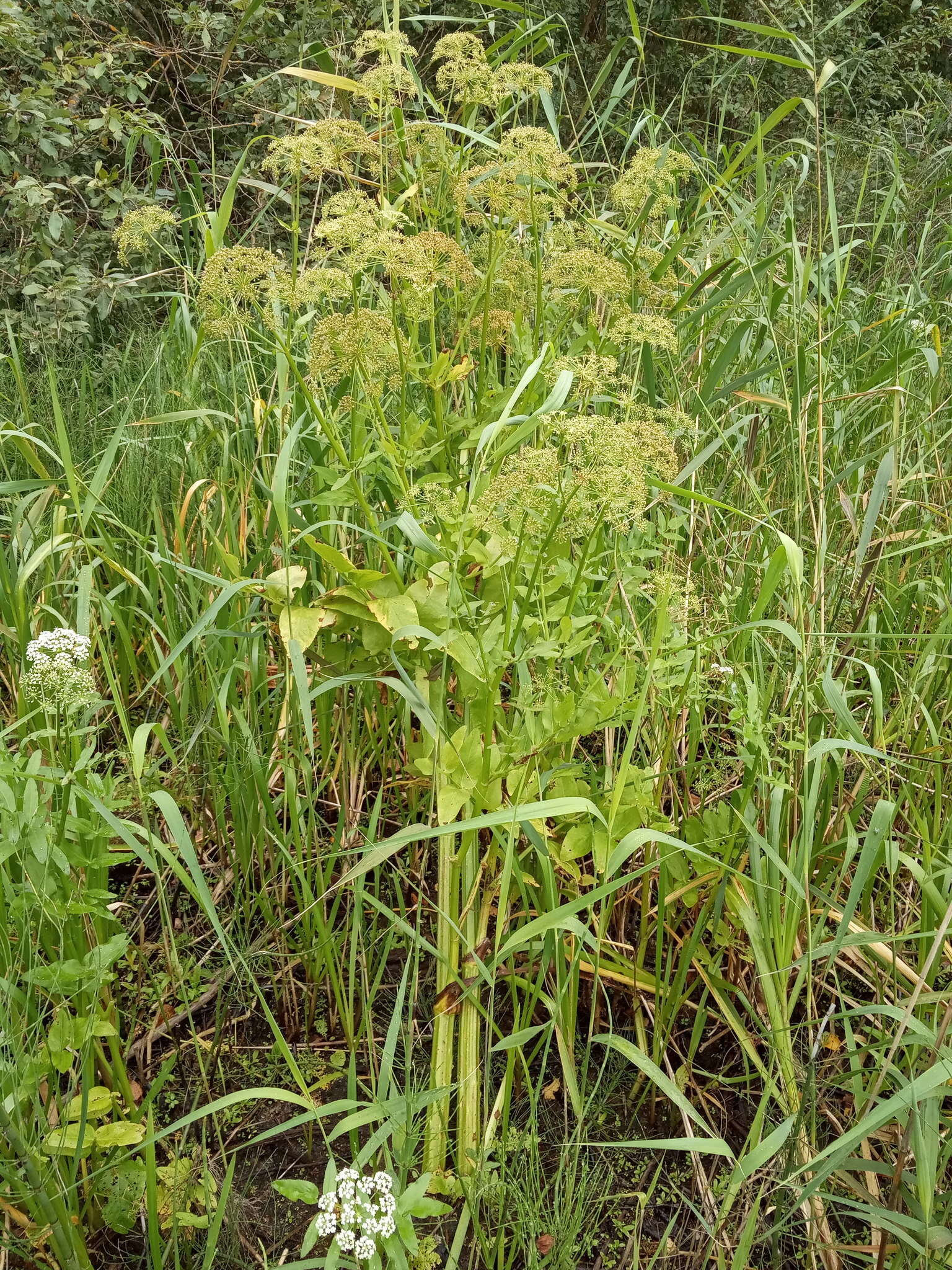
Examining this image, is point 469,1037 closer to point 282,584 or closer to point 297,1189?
point 297,1189

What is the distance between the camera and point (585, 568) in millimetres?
1654

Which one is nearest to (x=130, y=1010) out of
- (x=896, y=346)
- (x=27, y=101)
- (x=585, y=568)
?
(x=585, y=568)

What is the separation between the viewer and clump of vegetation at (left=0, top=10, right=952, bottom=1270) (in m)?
1.38

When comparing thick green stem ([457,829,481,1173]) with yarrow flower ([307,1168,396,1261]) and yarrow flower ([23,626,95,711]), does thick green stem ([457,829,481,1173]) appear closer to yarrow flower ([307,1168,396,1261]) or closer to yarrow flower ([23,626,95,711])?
yarrow flower ([307,1168,396,1261])

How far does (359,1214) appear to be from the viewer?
1.18 meters

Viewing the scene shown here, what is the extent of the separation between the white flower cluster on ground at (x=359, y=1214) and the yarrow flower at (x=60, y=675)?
691 millimetres

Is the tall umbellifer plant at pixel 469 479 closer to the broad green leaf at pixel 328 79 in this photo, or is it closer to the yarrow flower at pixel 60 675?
the broad green leaf at pixel 328 79

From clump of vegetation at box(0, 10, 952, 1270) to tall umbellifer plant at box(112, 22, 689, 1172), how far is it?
1 cm

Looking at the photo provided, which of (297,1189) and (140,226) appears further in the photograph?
(140,226)

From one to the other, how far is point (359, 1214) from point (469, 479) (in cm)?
117

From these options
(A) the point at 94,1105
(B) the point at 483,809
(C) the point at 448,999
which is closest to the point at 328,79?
(B) the point at 483,809

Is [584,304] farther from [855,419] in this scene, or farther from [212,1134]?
[212,1134]

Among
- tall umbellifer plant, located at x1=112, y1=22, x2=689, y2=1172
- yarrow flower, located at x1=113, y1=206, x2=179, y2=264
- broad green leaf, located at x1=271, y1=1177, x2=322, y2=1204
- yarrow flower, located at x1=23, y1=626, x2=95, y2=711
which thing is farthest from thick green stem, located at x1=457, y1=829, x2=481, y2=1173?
yarrow flower, located at x1=113, y1=206, x2=179, y2=264

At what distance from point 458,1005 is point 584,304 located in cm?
129
